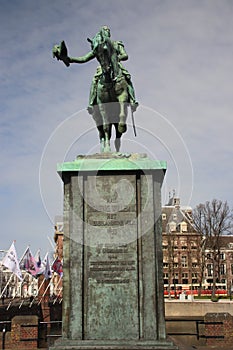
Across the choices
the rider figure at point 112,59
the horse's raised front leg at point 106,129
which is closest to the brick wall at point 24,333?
the horse's raised front leg at point 106,129

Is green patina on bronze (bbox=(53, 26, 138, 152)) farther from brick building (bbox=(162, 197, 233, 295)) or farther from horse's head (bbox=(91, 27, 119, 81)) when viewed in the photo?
brick building (bbox=(162, 197, 233, 295))

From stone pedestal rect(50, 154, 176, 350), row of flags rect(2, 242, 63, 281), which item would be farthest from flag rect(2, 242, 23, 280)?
stone pedestal rect(50, 154, 176, 350)

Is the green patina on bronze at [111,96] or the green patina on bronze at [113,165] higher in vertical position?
the green patina on bronze at [111,96]

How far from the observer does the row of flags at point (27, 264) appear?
1296 inches

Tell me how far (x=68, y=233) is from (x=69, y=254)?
1.46 ft

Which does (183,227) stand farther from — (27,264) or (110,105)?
(110,105)

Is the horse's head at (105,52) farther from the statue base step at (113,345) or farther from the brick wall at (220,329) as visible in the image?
the brick wall at (220,329)

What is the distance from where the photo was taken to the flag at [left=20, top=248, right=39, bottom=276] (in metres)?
37.6

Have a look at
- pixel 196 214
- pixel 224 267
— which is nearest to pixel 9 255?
pixel 196 214

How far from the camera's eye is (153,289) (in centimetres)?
901

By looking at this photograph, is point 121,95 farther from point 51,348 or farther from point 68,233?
point 51,348

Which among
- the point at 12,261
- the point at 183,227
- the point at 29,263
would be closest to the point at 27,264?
the point at 29,263

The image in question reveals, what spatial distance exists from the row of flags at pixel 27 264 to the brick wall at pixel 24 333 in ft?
58.9

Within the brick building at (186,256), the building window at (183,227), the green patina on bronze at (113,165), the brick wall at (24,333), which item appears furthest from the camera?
the building window at (183,227)
